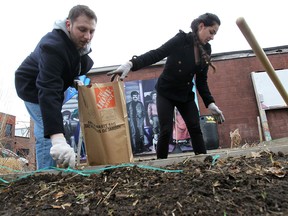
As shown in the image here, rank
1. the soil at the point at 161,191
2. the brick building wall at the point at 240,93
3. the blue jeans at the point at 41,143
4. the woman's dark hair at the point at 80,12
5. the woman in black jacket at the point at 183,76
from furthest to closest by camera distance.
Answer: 1. the brick building wall at the point at 240,93
2. the woman in black jacket at the point at 183,76
3. the blue jeans at the point at 41,143
4. the woman's dark hair at the point at 80,12
5. the soil at the point at 161,191

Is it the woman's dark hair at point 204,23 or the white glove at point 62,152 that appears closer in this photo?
the white glove at point 62,152

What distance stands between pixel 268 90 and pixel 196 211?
35.0 feet

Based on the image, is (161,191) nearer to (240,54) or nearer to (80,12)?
(80,12)

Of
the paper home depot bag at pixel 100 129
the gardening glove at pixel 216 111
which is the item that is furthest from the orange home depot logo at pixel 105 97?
the gardening glove at pixel 216 111

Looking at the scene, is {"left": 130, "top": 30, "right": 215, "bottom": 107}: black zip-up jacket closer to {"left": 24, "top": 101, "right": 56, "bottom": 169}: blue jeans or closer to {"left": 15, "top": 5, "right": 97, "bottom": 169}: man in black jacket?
{"left": 15, "top": 5, "right": 97, "bottom": 169}: man in black jacket

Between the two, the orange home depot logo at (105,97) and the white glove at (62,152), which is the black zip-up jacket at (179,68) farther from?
the white glove at (62,152)

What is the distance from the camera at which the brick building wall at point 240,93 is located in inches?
418

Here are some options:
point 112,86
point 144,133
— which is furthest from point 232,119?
point 112,86

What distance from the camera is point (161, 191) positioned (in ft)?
4.28

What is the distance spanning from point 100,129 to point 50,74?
0.68 meters

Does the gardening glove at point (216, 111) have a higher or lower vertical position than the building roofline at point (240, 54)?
lower

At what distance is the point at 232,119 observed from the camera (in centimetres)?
1081

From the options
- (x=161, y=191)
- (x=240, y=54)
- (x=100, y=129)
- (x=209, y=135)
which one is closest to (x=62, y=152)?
(x=100, y=129)

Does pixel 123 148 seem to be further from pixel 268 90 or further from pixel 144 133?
pixel 268 90
